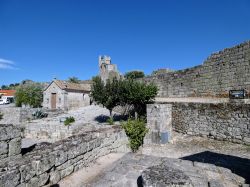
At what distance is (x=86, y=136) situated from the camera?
564 cm

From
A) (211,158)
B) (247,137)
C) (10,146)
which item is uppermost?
(10,146)

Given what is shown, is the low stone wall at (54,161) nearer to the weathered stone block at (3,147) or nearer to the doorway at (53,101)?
the weathered stone block at (3,147)

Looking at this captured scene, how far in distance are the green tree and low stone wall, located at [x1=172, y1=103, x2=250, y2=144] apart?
2120mm

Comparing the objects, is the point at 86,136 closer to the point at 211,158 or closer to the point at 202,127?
the point at 211,158

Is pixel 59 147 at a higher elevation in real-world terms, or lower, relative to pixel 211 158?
higher

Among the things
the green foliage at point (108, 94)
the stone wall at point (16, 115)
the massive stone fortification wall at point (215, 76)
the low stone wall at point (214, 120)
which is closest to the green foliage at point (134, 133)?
the low stone wall at point (214, 120)

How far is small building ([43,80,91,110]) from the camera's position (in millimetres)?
26752

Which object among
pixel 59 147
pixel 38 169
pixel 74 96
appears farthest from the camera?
pixel 74 96

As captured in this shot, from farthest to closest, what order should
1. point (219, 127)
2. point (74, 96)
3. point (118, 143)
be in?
1. point (74, 96)
2. point (219, 127)
3. point (118, 143)

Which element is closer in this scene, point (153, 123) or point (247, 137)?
point (247, 137)

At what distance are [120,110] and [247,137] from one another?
41.8ft

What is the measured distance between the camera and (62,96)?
1049 inches

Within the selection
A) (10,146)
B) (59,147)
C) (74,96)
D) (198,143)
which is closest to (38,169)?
(59,147)

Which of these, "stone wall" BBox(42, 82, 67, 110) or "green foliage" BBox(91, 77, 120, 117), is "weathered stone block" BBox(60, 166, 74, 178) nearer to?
"green foliage" BBox(91, 77, 120, 117)
